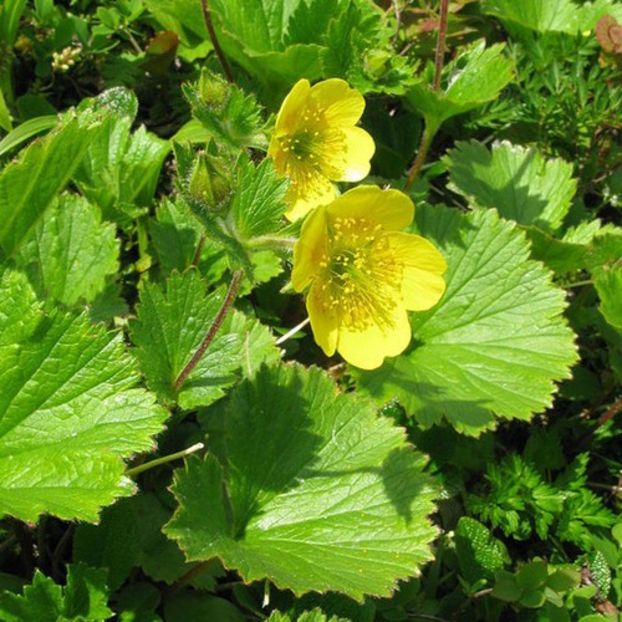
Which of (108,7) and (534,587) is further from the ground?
(108,7)

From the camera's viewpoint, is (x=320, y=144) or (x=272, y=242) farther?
(x=320, y=144)

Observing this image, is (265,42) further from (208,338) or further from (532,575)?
(532,575)

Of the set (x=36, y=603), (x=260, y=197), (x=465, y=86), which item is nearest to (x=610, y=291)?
(x=465, y=86)

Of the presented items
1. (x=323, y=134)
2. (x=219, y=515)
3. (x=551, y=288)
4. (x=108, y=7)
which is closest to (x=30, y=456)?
(x=219, y=515)

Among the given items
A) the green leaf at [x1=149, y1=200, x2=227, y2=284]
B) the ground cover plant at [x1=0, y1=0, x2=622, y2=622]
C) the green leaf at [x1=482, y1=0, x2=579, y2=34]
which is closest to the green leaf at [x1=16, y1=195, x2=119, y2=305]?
the ground cover plant at [x1=0, y1=0, x2=622, y2=622]

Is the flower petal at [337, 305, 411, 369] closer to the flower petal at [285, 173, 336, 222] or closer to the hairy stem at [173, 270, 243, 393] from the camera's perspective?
the hairy stem at [173, 270, 243, 393]

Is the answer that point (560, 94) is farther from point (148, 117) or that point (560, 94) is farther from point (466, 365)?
point (148, 117)
